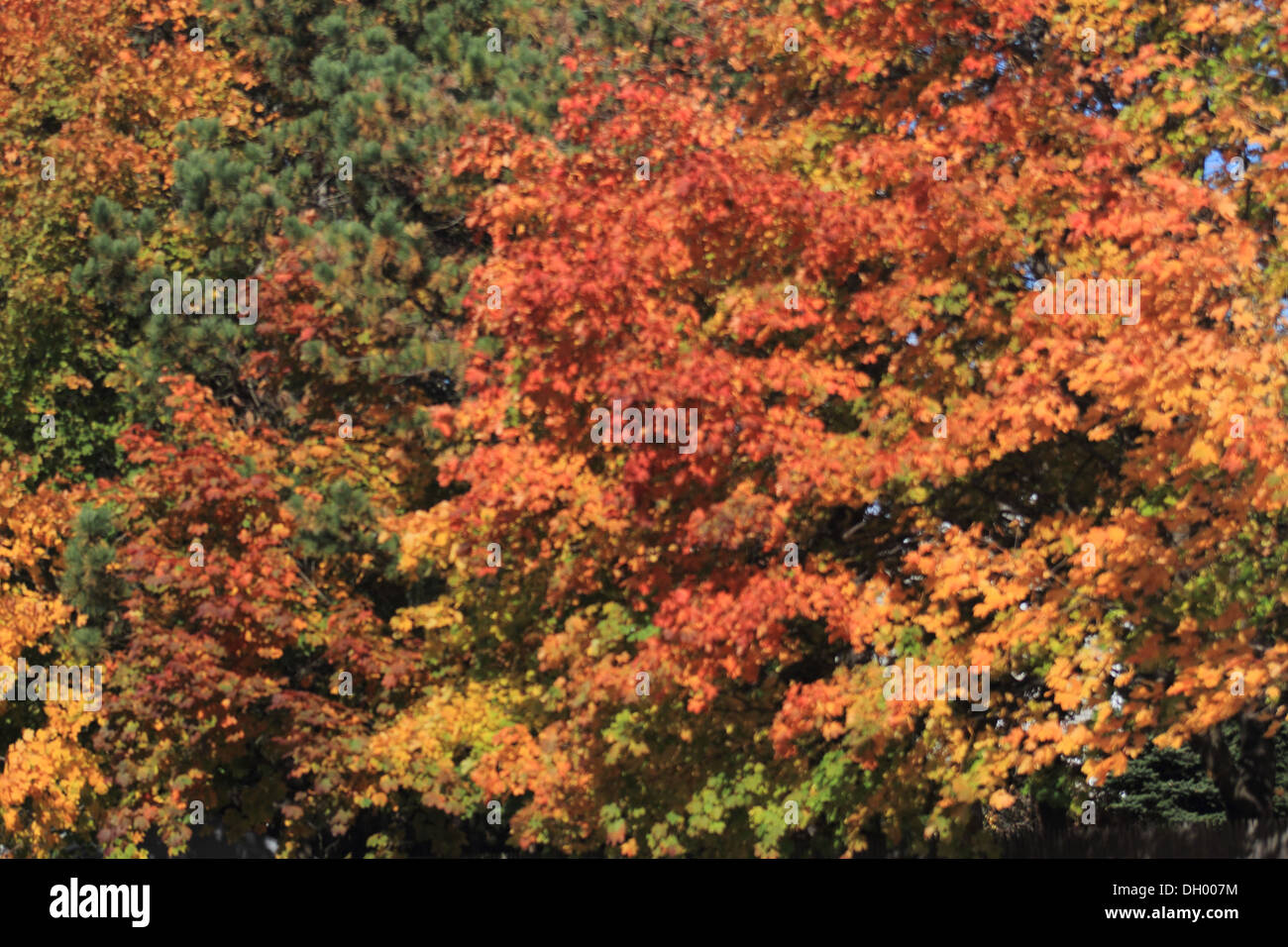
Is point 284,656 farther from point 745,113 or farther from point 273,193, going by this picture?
point 745,113

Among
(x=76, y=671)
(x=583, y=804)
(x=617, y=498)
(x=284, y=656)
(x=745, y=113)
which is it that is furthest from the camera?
(x=284, y=656)

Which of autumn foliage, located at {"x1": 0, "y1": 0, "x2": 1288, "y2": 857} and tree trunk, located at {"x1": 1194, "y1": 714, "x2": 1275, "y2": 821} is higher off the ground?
autumn foliage, located at {"x1": 0, "y1": 0, "x2": 1288, "y2": 857}

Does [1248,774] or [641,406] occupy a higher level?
[641,406]

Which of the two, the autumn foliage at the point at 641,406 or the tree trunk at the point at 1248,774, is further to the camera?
the tree trunk at the point at 1248,774

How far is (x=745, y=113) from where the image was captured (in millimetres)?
21703

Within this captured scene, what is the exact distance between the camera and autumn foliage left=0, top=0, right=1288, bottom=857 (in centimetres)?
1642

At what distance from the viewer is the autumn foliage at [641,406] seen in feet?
53.9

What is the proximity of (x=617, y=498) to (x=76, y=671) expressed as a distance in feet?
30.0

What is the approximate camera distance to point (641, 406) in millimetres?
17969

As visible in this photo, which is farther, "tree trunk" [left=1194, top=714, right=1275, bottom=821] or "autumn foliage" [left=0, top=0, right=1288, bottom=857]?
"tree trunk" [left=1194, top=714, right=1275, bottom=821]

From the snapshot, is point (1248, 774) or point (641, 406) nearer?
point (641, 406)

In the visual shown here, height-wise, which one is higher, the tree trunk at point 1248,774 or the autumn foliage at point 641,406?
→ the autumn foliage at point 641,406

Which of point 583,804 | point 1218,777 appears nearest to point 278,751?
point 583,804
